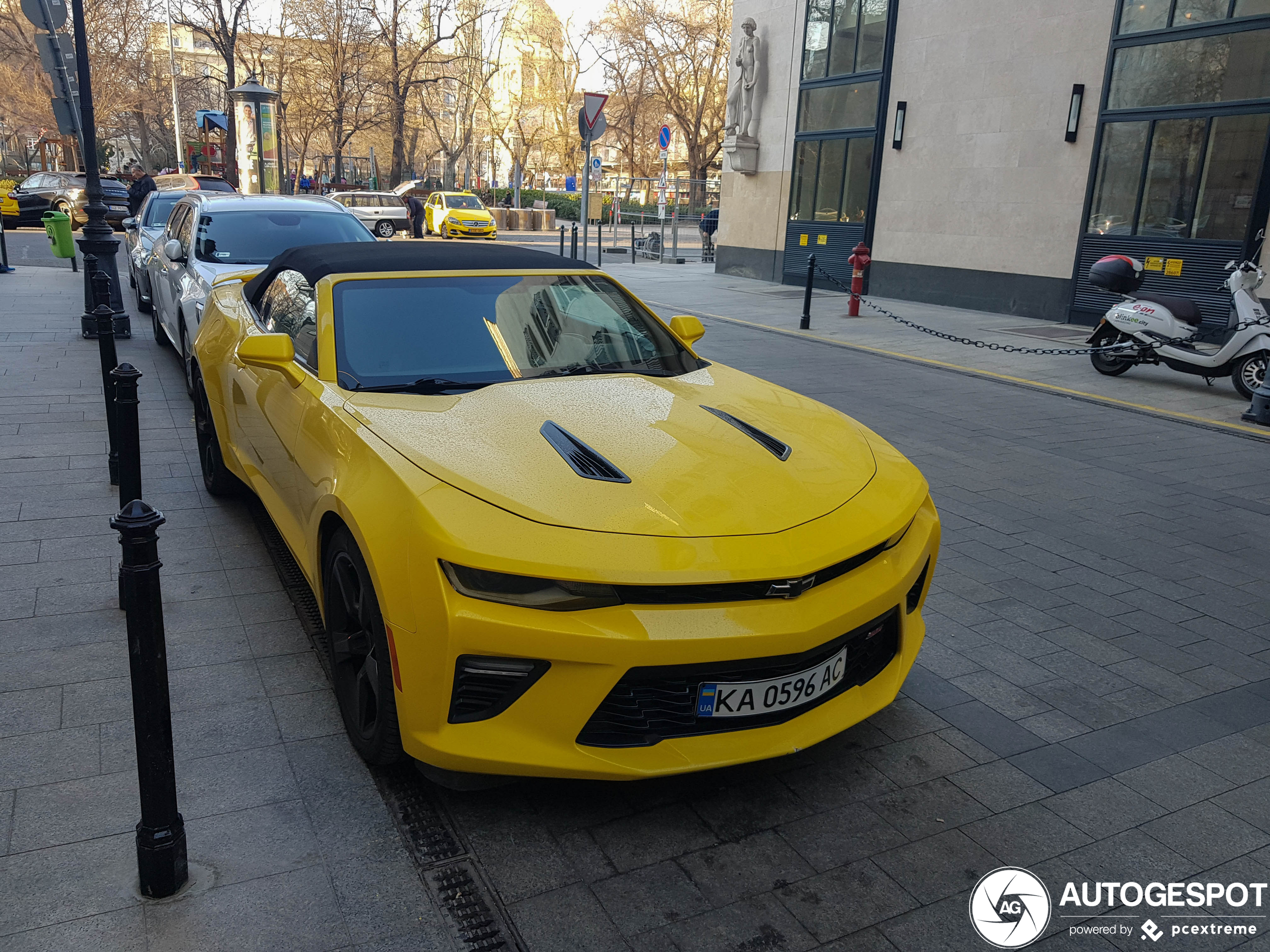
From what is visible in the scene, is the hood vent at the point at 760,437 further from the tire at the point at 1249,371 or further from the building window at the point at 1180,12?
the building window at the point at 1180,12

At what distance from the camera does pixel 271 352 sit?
3764 millimetres

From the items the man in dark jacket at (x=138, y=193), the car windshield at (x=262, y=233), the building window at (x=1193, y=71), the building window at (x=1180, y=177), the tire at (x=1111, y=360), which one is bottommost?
the tire at (x=1111, y=360)

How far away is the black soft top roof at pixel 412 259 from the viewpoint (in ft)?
13.6

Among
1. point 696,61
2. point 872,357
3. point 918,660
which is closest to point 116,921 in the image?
point 918,660

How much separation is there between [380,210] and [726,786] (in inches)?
1252

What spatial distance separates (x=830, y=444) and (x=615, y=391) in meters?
0.82

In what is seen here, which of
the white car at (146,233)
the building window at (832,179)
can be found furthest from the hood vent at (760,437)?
the building window at (832,179)

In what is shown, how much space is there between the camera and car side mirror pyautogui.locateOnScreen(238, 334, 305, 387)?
3.76 meters

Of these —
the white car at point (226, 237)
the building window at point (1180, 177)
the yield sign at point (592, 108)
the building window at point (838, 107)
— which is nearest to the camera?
the white car at point (226, 237)

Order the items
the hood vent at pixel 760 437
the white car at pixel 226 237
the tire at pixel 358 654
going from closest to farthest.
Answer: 1. the tire at pixel 358 654
2. the hood vent at pixel 760 437
3. the white car at pixel 226 237

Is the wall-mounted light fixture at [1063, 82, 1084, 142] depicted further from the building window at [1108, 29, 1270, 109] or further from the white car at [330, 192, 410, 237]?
the white car at [330, 192, 410, 237]

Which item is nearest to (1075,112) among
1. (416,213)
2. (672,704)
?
(672,704)

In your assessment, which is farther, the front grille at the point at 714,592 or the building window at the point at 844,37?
the building window at the point at 844,37

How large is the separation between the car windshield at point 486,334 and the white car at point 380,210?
2876 cm
